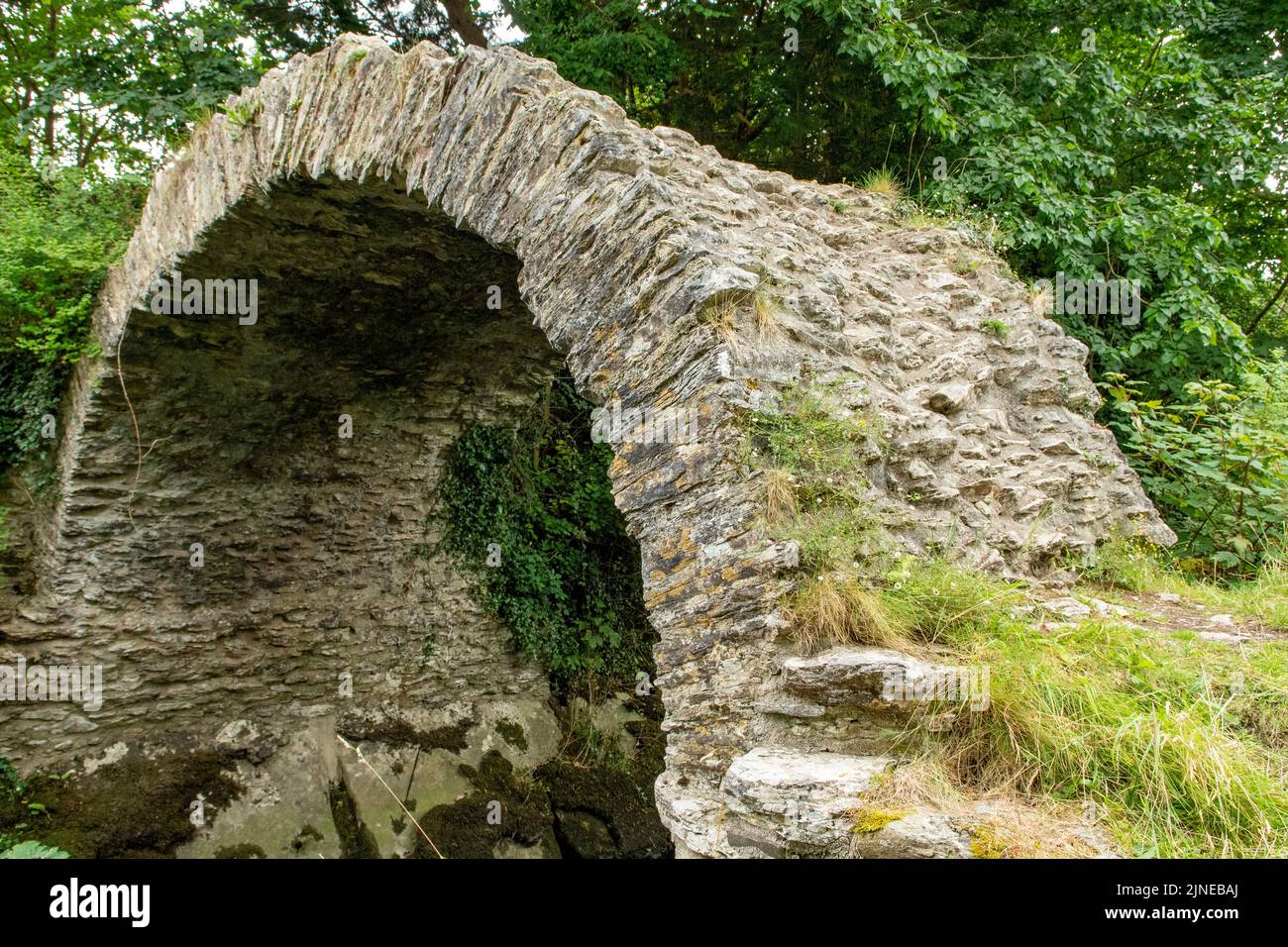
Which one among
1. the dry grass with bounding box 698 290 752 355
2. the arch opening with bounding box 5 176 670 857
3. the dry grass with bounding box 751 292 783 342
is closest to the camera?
the dry grass with bounding box 698 290 752 355

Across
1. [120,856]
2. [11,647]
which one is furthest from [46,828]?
[11,647]

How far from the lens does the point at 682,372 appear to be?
107 inches

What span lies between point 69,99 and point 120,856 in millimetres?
6631

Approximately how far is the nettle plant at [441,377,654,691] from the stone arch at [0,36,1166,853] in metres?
2.87

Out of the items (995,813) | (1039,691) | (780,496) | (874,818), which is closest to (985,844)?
(995,813)

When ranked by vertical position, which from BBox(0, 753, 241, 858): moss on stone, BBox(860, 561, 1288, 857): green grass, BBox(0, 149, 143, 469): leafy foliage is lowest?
BBox(0, 753, 241, 858): moss on stone

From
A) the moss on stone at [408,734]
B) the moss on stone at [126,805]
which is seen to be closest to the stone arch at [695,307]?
the moss on stone at [126,805]

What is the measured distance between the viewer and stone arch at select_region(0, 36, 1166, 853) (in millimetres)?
2469

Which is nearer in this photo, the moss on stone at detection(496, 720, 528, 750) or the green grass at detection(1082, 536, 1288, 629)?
the green grass at detection(1082, 536, 1288, 629)

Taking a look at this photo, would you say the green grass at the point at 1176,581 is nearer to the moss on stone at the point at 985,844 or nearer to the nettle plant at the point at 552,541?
the moss on stone at the point at 985,844

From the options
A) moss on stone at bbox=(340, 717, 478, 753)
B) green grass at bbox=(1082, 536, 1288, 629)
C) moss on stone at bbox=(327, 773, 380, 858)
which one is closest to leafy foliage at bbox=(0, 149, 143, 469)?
moss on stone at bbox=(340, 717, 478, 753)

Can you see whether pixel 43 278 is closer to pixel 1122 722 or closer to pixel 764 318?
pixel 764 318

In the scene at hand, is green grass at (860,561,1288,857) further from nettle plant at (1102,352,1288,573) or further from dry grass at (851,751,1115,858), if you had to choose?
nettle plant at (1102,352,1288,573)

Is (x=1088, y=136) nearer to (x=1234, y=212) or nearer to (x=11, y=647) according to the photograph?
(x=1234, y=212)
